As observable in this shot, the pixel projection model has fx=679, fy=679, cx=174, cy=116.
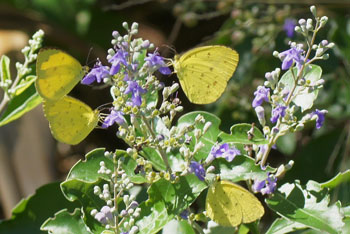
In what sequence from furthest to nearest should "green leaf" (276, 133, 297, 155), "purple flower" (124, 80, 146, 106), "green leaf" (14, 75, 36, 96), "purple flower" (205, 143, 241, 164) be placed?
"green leaf" (276, 133, 297, 155), "green leaf" (14, 75, 36, 96), "purple flower" (205, 143, 241, 164), "purple flower" (124, 80, 146, 106)

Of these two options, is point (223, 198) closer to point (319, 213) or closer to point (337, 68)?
point (319, 213)

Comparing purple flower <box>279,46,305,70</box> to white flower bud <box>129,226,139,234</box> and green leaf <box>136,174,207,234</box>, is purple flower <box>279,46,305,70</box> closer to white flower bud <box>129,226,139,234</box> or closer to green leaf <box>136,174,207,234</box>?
green leaf <box>136,174,207,234</box>

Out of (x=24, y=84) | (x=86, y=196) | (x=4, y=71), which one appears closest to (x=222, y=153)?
(x=86, y=196)

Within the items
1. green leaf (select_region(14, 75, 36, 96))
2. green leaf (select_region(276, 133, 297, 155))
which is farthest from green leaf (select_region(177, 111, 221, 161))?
green leaf (select_region(276, 133, 297, 155))

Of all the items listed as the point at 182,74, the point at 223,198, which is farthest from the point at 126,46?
the point at 223,198

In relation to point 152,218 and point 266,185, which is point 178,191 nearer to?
point 152,218

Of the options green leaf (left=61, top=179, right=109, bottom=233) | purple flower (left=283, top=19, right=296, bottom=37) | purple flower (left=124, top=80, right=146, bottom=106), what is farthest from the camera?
purple flower (left=283, top=19, right=296, bottom=37)
